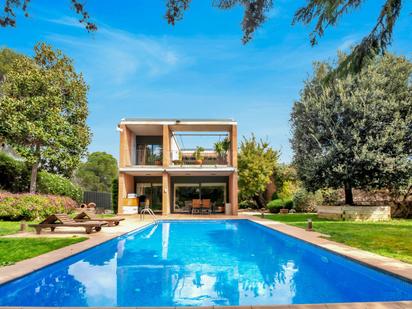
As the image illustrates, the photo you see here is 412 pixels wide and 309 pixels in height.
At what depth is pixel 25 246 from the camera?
815 cm

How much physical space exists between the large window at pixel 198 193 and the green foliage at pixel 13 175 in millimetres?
10558

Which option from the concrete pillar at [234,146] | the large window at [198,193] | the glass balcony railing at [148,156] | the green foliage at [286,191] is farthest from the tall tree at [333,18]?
the green foliage at [286,191]

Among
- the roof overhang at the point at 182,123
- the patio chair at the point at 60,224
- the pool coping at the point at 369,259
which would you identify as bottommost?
the pool coping at the point at 369,259

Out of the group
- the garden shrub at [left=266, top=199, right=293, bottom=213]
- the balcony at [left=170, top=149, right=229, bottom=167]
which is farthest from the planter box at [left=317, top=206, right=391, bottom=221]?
the balcony at [left=170, top=149, right=229, bottom=167]

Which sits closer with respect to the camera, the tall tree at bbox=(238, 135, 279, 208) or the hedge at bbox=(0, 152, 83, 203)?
the hedge at bbox=(0, 152, 83, 203)

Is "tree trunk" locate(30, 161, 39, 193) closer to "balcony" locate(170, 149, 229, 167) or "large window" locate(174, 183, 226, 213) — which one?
"balcony" locate(170, 149, 229, 167)

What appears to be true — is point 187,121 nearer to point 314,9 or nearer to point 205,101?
point 205,101

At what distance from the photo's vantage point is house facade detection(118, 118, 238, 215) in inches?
864

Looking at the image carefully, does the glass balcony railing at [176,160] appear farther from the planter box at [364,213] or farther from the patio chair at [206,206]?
the planter box at [364,213]

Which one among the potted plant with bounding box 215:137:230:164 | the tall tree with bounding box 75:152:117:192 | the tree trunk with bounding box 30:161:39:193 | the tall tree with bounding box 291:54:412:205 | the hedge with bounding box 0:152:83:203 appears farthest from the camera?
the tall tree with bounding box 75:152:117:192

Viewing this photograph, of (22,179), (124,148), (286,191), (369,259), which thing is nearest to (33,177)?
(22,179)

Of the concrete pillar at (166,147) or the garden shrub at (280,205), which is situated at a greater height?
the concrete pillar at (166,147)

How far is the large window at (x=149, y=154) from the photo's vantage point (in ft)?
80.8

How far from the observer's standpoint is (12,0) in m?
4.04
